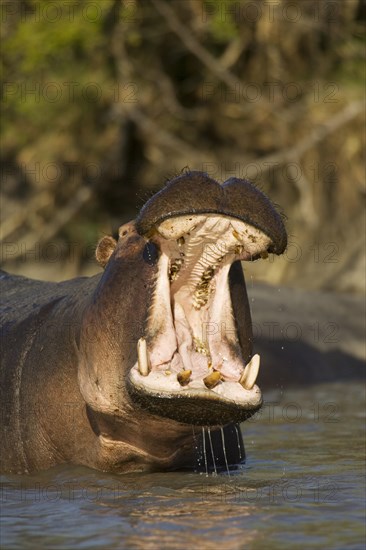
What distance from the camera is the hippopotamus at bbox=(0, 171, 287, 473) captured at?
378 cm

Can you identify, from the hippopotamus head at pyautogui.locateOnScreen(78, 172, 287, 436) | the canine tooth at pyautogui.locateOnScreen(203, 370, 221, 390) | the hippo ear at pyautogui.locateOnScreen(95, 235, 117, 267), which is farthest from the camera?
the hippo ear at pyautogui.locateOnScreen(95, 235, 117, 267)

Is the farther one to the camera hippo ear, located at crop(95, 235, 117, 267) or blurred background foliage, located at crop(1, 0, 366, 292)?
blurred background foliage, located at crop(1, 0, 366, 292)

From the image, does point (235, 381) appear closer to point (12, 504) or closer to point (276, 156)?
point (12, 504)

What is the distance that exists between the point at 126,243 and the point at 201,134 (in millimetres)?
7411

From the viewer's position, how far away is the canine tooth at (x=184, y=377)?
382cm

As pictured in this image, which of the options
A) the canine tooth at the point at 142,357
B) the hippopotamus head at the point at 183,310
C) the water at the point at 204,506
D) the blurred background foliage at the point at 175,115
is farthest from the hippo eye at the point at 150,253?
the blurred background foliage at the point at 175,115

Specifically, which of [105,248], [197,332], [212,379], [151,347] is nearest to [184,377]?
[212,379]

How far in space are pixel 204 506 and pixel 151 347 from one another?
0.52m

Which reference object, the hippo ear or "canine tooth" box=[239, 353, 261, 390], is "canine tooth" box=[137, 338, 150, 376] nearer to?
"canine tooth" box=[239, 353, 261, 390]

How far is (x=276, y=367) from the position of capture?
24.4 feet

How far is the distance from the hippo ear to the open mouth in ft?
1.51

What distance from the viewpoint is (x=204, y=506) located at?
3934 millimetres

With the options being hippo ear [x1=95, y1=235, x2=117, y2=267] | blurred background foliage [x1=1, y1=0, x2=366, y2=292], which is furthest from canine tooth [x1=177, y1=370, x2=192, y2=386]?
blurred background foliage [x1=1, y1=0, x2=366, y2=292]

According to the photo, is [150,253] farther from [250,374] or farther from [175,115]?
[175,115]
